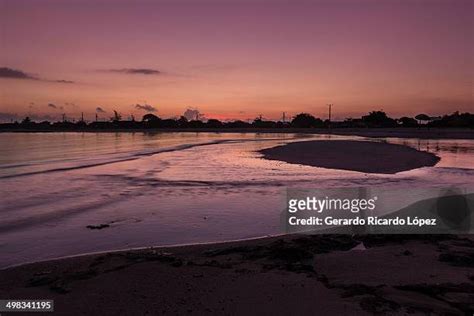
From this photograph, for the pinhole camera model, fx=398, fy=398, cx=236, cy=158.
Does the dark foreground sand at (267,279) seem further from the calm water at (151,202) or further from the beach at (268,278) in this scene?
the calm water at (151,202)

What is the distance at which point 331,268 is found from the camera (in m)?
5.50

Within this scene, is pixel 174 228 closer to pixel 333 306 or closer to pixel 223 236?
pixel 223 236

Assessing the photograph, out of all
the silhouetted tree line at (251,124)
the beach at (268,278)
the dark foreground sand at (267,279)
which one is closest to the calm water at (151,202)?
the beach at (268,278)

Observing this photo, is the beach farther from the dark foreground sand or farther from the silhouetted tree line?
the silhouetted tree line

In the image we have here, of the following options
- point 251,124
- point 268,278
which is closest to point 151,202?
point 268,278

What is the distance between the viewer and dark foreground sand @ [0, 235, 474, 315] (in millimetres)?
4250

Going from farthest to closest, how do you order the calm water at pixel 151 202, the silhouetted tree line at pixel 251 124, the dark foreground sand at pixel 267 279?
the silhouetted tree line at pixel 251 124 < the calm water at pixel 151 202 < the dark foreground sand at pixel 267 279

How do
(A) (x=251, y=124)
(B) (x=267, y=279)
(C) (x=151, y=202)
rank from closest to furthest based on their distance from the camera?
(B) (x=267, y=279) → (C) (x=151, y=202) → (A) (x=251, y=124)

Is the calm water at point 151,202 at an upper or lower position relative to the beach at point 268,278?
lower

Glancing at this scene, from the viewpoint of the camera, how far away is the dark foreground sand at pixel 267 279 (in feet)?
13.9

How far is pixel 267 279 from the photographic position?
5.06 metres

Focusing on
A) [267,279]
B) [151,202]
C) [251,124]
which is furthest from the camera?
[251,124]

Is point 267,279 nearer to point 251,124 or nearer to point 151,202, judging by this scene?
point 151,202

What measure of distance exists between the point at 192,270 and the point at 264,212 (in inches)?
195
